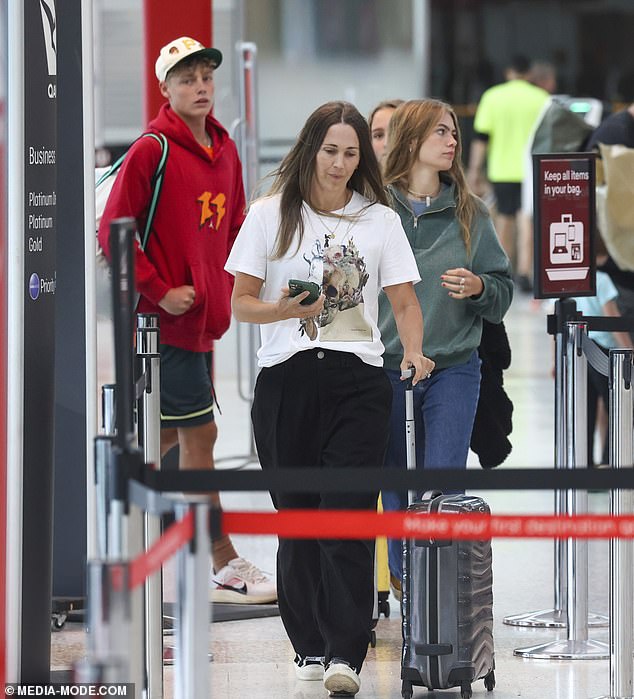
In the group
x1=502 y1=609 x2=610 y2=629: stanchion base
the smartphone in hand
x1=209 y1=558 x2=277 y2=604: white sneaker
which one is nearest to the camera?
the smartphone in hand

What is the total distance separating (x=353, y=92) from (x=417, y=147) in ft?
21.7

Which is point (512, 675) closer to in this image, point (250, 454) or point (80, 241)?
point (80, 241)

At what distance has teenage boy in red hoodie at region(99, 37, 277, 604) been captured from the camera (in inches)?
201

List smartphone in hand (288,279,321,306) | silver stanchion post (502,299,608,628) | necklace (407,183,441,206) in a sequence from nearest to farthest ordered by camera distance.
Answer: smartphone in hand (288,279,321,306) → silver stanchion post (502,299,608,628) → necklace (407,183,441,206)

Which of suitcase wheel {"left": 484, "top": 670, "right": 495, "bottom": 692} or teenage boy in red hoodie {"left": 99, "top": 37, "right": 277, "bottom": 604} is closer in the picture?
suitcase wheel {"left": 484, "top": 670, "right": 495, "bottom": 692}

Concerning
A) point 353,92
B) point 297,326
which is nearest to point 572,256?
point 297,326

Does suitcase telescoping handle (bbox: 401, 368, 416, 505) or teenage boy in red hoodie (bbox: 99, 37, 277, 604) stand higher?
teenage boy in red hoodie (bbox: 99, 37, 277, 604)

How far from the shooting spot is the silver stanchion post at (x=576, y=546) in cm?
484

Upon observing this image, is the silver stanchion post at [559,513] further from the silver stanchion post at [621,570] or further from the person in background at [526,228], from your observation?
the person in background at [526,228]

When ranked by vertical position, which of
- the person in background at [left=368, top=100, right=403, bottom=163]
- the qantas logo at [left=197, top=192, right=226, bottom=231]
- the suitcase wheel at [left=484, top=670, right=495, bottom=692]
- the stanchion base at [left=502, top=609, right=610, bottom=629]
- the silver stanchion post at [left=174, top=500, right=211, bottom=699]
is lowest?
the suitcase wheel at [left=484, top=670, right=495, bottom=692]

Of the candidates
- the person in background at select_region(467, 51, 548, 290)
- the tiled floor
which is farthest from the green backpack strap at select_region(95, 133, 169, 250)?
the person in background at select_region(467, 51, 548, 290)

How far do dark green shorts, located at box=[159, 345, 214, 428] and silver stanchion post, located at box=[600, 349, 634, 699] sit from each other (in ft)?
5.06

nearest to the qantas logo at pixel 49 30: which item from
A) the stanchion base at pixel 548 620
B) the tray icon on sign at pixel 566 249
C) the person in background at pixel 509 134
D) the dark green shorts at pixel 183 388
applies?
the dark green shorts at pixel 183 388

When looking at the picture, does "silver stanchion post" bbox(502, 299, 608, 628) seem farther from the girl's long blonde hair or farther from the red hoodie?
the red hoodie
